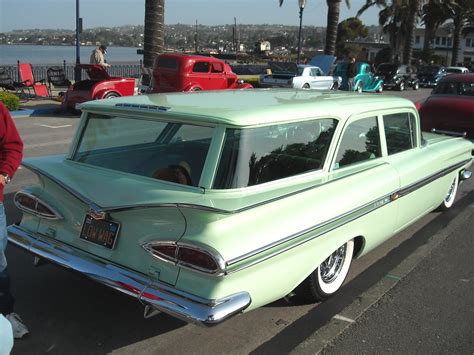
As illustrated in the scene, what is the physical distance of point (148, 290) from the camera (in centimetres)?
278

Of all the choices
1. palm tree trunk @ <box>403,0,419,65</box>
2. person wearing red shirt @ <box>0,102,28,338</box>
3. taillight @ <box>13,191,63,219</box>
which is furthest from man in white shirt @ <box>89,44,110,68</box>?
palm tree trunk @ <box>403,0,419,65</box>

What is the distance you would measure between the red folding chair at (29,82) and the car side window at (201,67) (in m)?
5.26

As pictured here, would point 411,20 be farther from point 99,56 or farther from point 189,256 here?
point 189,256

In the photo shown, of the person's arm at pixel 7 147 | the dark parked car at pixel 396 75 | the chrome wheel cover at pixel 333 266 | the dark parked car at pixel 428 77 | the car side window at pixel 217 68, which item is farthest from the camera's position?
the dark parked car at pixel 428 77

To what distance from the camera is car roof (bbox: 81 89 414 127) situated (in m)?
3.15

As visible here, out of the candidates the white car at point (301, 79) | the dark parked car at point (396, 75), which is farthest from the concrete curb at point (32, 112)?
the dark parked car at point (396, 75)

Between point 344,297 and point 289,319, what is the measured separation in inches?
23.7

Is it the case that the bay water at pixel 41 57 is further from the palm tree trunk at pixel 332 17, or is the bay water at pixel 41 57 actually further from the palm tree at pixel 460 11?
the palm tree at pixel 460 11

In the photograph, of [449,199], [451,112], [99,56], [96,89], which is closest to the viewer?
[449,199]

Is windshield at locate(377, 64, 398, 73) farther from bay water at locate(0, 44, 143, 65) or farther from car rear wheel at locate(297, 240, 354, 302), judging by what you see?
car rear wheel at locate(297, 240, 354, 302)

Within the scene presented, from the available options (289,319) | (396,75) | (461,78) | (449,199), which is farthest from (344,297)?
(396,75)

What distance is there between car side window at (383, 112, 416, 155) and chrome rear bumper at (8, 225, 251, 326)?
233 cm

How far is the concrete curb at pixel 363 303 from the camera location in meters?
3.19

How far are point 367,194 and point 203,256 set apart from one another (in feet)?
5.28
